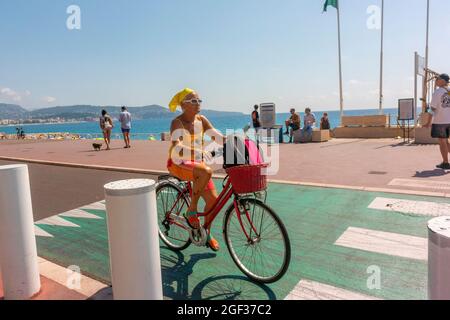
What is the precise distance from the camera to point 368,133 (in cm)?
1903

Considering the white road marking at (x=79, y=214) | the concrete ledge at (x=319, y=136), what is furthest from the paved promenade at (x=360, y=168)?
the concrete ledge at (x=319, y=136)

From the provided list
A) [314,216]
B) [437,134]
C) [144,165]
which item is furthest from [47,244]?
[437,134]

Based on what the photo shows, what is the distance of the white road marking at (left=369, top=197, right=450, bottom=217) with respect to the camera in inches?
199

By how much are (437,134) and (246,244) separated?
22.8 feet

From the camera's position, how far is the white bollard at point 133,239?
2.48 meters

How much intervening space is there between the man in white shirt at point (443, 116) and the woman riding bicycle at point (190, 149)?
6805mm

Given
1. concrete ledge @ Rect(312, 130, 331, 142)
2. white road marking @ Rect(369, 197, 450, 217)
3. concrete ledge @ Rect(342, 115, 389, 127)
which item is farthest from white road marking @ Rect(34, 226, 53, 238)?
concrete ledge @ Rect(342, 115, 389, 127)

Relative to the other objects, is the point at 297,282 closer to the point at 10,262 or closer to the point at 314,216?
the point at 314,216

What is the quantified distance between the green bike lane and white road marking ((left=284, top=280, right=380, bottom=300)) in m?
0.05

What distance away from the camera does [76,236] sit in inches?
192

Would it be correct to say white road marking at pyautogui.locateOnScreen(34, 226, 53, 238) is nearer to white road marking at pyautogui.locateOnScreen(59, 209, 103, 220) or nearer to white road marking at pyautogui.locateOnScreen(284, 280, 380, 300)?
white road marking at pyautogui.locateOnScreen(59, 209, 103, 220)

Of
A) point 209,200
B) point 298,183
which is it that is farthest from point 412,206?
point 209,200

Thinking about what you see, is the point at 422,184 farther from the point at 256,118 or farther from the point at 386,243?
the point at 256,118

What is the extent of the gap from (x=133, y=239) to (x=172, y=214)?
1.77 meters
